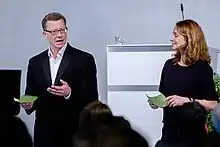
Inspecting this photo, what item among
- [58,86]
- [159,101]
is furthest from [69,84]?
[159,101]

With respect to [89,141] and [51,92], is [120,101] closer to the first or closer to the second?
[51,92]

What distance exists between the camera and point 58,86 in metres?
2.41

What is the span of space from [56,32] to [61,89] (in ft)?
1.33

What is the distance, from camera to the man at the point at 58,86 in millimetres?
2381

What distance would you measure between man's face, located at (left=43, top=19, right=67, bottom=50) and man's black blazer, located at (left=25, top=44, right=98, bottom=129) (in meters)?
0.07

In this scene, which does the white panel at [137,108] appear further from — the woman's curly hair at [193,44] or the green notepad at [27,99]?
the green notepad at [27,99]

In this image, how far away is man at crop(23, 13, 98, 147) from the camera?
238 cm

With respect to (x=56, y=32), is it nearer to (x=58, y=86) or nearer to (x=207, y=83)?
(x=58, y=86)

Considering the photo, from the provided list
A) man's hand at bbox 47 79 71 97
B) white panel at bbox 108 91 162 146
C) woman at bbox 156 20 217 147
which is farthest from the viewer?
white panel at bbox 108 91 162 146

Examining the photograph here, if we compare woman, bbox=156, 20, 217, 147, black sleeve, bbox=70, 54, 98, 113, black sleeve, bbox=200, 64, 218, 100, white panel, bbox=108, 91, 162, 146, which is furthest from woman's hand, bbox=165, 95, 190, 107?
white panel, bbox=108, 91, 162, 146

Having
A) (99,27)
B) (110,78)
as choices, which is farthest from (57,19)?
(99,27)

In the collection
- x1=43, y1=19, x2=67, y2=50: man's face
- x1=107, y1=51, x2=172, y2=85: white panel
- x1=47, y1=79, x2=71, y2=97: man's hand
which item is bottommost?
x1=47, y1=79, x2=71, y2=97: man's hand

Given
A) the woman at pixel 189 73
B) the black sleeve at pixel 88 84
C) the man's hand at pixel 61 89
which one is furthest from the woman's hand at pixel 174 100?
the man's hand at pixel 61 89

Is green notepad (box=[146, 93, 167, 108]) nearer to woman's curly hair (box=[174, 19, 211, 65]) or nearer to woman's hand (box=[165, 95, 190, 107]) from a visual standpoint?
woman's hand (box=[165, 95, 190, 107])
